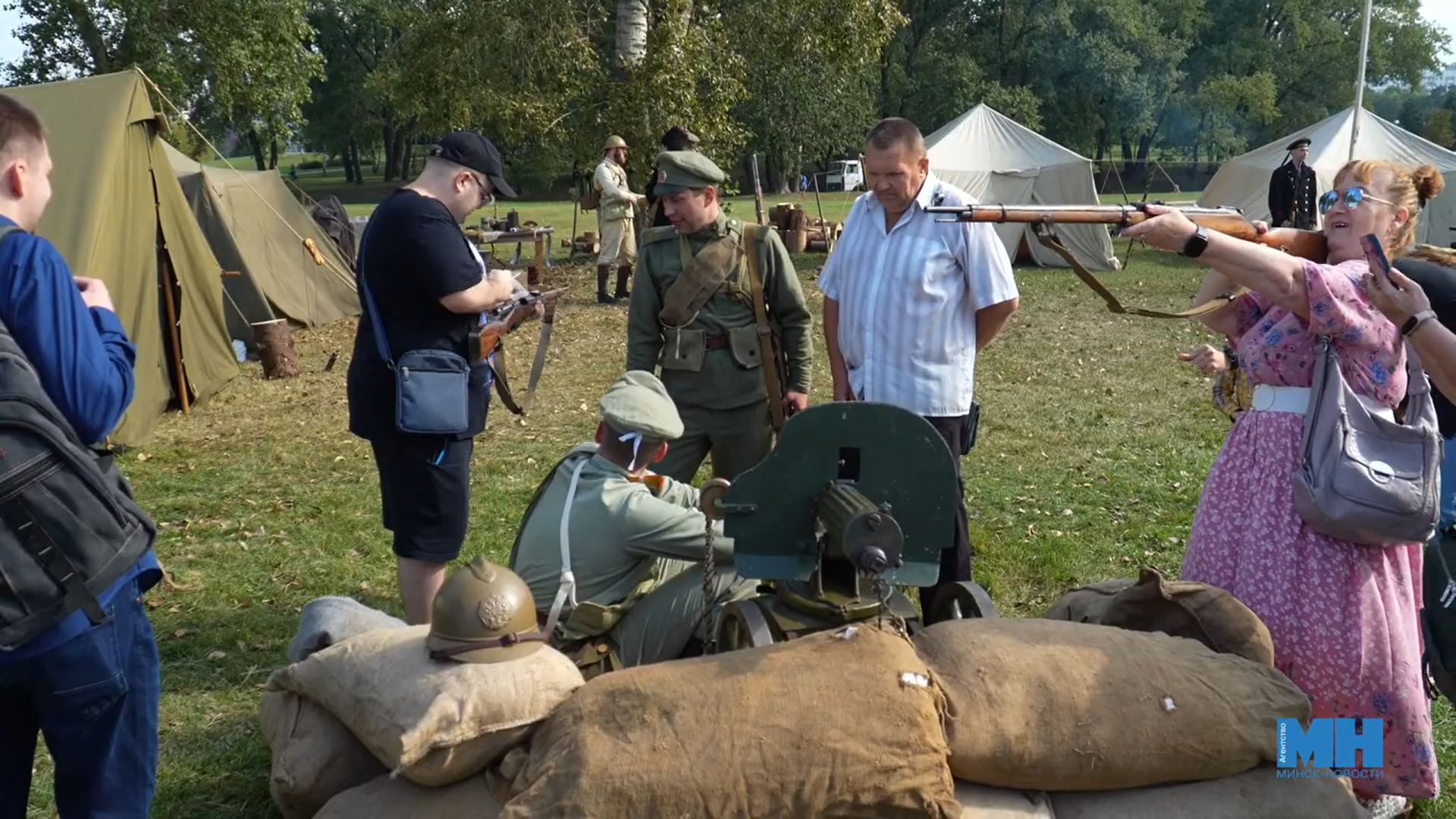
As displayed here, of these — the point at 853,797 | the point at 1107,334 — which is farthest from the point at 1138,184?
the point at 853,797

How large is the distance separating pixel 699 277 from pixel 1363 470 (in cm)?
256

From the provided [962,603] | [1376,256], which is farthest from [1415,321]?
[962,603]

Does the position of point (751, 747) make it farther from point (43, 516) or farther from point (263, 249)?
point (263, 249)

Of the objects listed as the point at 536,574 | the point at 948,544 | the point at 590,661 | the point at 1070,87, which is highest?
the point at 1070,87

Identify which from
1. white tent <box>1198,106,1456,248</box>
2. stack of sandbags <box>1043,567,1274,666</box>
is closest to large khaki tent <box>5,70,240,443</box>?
stack of sandbags <box>1043,567,1274,666</box>

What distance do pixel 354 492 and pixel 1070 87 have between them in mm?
49084

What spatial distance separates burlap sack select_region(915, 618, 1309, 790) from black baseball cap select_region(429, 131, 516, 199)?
2216 mm

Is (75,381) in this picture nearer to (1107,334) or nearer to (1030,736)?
(1030,736)

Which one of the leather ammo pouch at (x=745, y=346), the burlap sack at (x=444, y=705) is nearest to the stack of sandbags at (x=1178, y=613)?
the burlap sack at (x=444, y=705)

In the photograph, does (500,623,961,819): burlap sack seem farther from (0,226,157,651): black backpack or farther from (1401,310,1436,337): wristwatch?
(1401,310,1436,337): wristwatch

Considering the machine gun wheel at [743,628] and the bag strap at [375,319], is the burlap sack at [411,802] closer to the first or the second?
the machine gun wheel at [743,628]

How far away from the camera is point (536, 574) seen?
11.4ft

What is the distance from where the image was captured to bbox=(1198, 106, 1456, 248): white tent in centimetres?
1889

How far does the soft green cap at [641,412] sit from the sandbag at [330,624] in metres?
0.87
